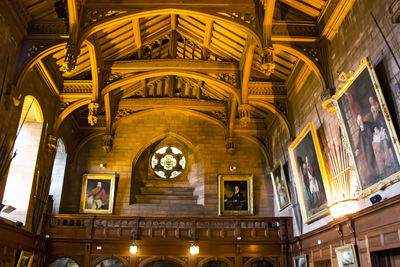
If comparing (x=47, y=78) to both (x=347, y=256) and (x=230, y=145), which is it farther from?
(x=347, y=256)

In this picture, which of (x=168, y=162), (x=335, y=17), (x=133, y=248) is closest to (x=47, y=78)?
(x=133, y=248)

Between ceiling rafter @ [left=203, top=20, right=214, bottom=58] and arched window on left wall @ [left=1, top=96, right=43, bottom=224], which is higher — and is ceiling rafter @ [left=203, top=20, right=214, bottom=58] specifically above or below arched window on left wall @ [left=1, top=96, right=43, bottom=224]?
above

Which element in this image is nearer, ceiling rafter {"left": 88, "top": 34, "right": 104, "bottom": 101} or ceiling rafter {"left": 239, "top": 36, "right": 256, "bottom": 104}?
ceiling rafter {"left": 239, "top": 36, "right": 256, "bottom": 104}

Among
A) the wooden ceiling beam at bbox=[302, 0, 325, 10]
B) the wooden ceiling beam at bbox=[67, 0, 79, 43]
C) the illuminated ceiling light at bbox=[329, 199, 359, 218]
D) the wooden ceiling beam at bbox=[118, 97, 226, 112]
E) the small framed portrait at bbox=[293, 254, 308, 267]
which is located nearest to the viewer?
the illuminated ceiling light at bbox=[329, 199, 359, 218]

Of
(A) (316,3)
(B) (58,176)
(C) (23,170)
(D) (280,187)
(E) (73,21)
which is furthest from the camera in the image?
(B) (58,176)

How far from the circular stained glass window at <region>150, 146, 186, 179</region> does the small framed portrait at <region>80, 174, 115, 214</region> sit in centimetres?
204

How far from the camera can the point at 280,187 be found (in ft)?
42.0

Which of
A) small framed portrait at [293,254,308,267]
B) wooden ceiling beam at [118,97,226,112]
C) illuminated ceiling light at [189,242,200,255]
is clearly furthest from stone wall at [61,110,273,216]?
small framed portrait at [293,254,308,267]

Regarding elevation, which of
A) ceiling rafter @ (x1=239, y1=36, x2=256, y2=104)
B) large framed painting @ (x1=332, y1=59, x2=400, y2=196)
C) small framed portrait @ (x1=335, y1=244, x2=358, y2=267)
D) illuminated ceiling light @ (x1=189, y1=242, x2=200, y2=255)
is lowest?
small framed portrait @ (x1=335, y1=244, x2=358, y2=267)

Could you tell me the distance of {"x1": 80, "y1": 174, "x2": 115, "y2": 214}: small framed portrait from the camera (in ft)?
46.0

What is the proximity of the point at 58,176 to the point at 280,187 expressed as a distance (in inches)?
319

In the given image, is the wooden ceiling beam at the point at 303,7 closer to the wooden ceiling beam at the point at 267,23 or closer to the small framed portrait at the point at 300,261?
the wooden ceiling beam at the point at 267,23

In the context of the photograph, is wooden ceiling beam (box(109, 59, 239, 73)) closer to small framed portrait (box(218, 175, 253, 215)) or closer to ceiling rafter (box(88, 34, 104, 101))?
ceiling rafter (box(88, 34, 104, 101))

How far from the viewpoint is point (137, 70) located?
1233 centimetres
